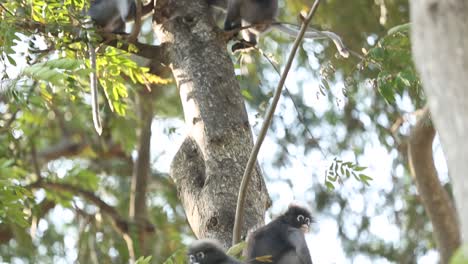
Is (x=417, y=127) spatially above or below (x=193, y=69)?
below

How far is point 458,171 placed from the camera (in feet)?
5.33

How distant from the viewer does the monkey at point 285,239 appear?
14.8 ft

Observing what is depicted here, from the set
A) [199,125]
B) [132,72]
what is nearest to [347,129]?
[132,72]

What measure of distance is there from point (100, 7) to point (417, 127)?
2.71 metres

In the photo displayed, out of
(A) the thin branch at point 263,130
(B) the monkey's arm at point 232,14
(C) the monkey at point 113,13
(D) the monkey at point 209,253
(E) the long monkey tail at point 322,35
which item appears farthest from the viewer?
(B) the monkey's arm at point 232,14

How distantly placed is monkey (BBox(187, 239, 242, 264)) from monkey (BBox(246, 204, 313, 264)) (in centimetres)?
36

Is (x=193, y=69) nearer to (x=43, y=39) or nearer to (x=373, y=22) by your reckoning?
(x=43, y=39)

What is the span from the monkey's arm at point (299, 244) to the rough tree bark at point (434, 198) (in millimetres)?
2396

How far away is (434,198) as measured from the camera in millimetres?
7090

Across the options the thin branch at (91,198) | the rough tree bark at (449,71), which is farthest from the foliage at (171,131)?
the rough tree bark at (449,71)

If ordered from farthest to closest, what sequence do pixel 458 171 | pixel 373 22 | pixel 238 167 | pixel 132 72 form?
1. pixel 373 22
2. pixel 132 72
3. pixel 238 167
4. pixel 458 171

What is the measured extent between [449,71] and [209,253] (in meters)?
2.47

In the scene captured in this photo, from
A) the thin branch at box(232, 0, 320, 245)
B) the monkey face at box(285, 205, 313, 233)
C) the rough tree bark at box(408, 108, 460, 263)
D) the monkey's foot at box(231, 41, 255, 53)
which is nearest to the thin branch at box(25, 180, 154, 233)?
the rough tree bark at box(408, 108, 460, 263)

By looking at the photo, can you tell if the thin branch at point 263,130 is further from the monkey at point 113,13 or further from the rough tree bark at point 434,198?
the rough tree bark at point 434,198
